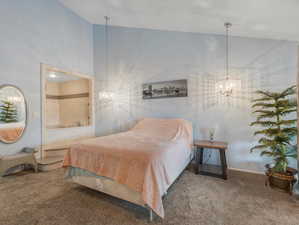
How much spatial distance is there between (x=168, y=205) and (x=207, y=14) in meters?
3.09

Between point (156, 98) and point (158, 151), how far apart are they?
219 cm

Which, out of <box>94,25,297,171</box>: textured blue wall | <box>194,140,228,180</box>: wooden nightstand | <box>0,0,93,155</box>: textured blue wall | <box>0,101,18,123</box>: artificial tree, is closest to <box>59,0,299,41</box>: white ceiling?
<box>94,25,297,171</box>: textured blue wall

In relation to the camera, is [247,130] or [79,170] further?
[247,130]

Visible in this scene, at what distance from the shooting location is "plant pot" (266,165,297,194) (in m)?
2.13

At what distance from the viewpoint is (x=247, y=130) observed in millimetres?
2904

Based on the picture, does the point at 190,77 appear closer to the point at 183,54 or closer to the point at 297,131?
the point at 183,54

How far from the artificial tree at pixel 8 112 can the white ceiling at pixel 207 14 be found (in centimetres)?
287

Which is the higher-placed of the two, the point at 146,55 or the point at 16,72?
the point at 146,55

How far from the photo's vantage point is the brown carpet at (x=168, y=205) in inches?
64.1

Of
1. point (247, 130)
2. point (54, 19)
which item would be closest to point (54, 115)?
point (54, 19)

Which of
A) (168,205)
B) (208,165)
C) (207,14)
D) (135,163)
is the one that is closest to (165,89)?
(207,14)

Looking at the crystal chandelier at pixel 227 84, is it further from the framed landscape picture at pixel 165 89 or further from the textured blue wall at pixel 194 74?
the framed landscape picture at pixel 165 89

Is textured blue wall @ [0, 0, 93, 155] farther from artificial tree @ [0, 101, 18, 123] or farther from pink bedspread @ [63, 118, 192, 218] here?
pink bedspread @ [63, 118, 192, 218]

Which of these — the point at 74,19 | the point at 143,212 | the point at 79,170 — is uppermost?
the point at 74,19
